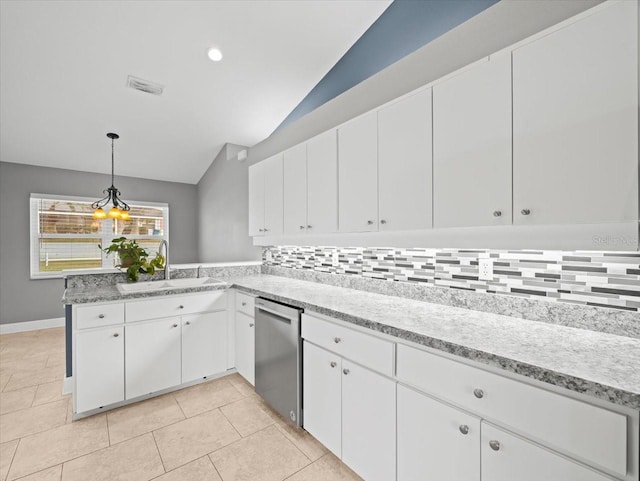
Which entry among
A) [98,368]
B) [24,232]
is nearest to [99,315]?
[98,368]

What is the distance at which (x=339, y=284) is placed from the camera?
8.96 ft

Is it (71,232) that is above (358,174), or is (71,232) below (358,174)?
below

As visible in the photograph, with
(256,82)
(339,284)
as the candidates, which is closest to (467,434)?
(339,284)

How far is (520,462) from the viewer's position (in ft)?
3.37

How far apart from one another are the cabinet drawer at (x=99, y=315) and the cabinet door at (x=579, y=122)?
2716 millimetres

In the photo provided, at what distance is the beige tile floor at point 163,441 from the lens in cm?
180

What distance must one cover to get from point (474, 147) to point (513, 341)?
35.4 inches

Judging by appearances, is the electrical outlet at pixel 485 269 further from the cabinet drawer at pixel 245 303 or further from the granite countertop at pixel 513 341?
the cabinet drawer at pixel 245 303

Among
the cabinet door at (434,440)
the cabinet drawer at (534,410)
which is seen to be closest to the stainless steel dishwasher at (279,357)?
the cabinet door at (434,440)

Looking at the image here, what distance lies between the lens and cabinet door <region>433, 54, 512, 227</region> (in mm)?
1420

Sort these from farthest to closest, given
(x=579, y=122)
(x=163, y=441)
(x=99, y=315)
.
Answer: (x=99, y=315)
(x=163, y=441)
(x=579, y=122)

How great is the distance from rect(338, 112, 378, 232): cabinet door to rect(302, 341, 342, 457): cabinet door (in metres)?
0.88

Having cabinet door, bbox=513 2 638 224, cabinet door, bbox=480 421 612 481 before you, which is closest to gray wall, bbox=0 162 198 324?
cabinet door, bbox=480 421 612 481

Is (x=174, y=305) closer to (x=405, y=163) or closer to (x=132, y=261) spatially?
(x=132, y=261)
